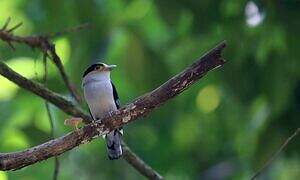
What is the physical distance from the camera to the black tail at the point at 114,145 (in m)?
5.53

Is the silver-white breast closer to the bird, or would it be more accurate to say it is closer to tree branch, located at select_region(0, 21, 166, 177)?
the bird

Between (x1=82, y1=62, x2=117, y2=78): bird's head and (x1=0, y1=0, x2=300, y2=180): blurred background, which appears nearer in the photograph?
(x1=82, y1=62, x2=117, y2=78): bird's head

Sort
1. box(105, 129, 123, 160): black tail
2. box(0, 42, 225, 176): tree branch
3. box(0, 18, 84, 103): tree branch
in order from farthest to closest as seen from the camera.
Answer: box(0, 18, 84, 103): tree branch
box(105, 129, 123, 160): black tail
box(0, 42, 225, 176): tree branch

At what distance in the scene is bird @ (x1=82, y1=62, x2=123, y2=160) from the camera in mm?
5574

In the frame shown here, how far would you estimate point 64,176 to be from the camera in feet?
26.7

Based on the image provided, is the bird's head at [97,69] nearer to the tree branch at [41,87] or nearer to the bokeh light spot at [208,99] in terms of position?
the tree branch at [41,87]

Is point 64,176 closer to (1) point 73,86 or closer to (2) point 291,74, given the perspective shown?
(1) point 73,86

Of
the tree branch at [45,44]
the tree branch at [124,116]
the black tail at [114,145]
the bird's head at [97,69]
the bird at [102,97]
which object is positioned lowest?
the tree branch at [124,116]

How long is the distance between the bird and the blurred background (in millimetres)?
350

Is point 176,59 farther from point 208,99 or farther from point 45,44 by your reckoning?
point 45,44

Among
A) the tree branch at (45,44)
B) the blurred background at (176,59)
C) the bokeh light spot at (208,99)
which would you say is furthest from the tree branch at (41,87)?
the bokeh light spot at (208,99)

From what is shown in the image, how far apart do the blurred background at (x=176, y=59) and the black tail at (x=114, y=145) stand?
75cm

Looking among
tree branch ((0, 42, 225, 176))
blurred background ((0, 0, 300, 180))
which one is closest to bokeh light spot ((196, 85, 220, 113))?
blurred background ((0, 0, 300, 180))

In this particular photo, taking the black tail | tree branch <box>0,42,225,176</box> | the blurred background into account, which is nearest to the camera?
tree branch <box>0,42,225,176</box>
